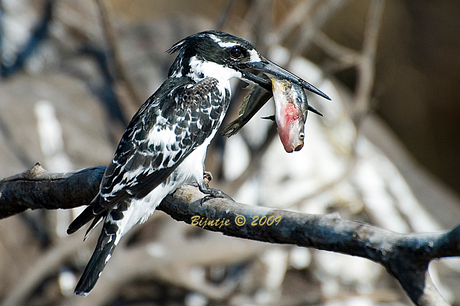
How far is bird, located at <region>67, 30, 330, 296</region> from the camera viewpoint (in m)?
1.60

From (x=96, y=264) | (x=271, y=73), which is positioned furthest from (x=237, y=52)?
(x=96, y=264)

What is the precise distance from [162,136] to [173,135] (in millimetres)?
39

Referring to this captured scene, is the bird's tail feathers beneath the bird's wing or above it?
beneath

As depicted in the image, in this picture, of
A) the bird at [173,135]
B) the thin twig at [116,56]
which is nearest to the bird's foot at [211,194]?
the bird at [173,135]

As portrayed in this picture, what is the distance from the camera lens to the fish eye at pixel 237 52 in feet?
6.06

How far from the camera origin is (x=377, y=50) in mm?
7492

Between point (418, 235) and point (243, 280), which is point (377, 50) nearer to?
point (243, 280)

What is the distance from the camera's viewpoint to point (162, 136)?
69.2 inches

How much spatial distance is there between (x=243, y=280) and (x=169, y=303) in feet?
2.20

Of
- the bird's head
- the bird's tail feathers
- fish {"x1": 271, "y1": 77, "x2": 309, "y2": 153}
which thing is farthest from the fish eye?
the bird's tail feathers

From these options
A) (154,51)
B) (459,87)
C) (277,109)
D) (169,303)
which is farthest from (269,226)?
(459,87)

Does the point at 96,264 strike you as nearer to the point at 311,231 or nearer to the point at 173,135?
the point at 173,135

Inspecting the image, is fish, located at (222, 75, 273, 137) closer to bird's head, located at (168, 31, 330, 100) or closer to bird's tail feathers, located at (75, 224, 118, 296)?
bird's head, located at (168, 31, 330, 100)

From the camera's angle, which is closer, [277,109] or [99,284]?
[277,109]
